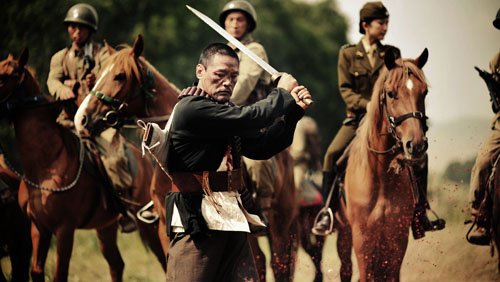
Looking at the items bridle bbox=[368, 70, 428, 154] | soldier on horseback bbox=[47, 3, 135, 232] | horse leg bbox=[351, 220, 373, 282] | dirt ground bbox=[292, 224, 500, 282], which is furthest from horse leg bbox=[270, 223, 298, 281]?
bridle bbox=[368, 70, 428, 154]

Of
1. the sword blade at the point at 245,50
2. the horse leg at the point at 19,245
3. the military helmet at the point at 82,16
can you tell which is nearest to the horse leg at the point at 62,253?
the horse leg at the point at 19,245

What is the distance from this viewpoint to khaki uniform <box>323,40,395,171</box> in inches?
389

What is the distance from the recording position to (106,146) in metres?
10.5

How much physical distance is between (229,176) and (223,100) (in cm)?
50

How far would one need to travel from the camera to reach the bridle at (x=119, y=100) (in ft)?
30.1

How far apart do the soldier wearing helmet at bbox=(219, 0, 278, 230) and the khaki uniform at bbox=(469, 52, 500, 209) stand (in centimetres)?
216

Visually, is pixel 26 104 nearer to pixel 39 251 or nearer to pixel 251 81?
pixel 39 251

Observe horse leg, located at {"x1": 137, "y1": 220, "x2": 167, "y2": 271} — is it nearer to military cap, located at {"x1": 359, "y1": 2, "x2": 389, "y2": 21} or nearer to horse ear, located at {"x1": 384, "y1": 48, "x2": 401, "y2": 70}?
military cap, located at {"x1": 359, "y1": 2, "x2": 389, "y2": 21}

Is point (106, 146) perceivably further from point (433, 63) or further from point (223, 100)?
point (433, 63)

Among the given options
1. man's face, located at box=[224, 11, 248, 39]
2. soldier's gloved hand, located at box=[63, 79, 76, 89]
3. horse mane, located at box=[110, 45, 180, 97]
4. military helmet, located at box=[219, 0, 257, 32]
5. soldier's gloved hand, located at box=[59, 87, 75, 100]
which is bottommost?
soldier's gloved hand, located at box=[59, 87, 75, 100]

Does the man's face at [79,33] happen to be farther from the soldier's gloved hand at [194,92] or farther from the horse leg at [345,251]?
the soldier's gloved hand at [194,92]

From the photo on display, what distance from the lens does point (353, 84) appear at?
33.2ft

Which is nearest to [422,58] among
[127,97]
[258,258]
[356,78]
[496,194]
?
[356,78]

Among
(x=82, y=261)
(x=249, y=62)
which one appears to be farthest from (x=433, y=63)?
(x=249, y=62)
